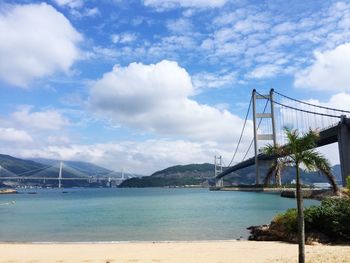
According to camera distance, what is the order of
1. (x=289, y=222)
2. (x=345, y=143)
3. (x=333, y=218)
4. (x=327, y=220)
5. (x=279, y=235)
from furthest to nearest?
(x=345, y=143) → (x=279, y=235) → (x=289, y=222) → (x=327, y=220) → (x=333, y=218)

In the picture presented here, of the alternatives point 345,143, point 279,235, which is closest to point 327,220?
point 279,235

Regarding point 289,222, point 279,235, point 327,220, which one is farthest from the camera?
point 279,235

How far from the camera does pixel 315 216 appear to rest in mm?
20281

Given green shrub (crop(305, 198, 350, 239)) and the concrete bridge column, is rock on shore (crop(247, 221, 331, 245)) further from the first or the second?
the concrete bridge column

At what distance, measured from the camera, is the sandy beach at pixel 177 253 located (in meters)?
15.6

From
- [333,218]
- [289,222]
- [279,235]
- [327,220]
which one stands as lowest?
[279,235]

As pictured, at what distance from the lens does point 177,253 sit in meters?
17.5

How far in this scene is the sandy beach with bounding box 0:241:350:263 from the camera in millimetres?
15633

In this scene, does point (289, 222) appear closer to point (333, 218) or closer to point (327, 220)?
point (327, 220)

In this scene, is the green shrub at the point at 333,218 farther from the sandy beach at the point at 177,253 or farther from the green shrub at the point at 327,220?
the sandy beach at the point at 177,253

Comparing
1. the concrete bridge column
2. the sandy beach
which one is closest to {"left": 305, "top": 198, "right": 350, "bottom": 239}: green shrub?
the sandy beach

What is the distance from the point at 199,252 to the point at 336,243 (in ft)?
21.2

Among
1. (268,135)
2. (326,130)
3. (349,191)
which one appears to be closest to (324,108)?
(326,130)

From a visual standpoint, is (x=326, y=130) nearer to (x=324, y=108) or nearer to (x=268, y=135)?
(x=324, y=108)
